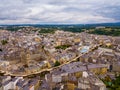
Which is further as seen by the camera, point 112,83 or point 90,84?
point 112,83

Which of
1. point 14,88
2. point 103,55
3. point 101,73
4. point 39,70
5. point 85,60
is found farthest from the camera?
point 103,55

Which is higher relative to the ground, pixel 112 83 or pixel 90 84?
pixel 90 84

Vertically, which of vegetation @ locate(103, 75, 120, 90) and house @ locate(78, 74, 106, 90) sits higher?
house @ locate(78, 74, 106, 90)

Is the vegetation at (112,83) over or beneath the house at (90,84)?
beneath

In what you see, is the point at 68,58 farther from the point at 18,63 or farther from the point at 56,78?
the point at 56,78

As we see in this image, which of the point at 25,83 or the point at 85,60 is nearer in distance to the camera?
the point at 25,83

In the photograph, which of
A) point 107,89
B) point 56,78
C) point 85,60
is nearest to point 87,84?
point 107,89

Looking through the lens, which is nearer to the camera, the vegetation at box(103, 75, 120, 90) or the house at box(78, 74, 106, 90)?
the house at box(78, 74, 106, 90)

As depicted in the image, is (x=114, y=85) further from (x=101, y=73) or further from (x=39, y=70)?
(x=39, y=70)

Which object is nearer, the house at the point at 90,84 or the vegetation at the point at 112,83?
the house at the point at 90,84

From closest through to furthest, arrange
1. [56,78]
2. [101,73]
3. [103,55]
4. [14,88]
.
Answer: [14,88]
[56,78]
[101,73]
[103,55]
